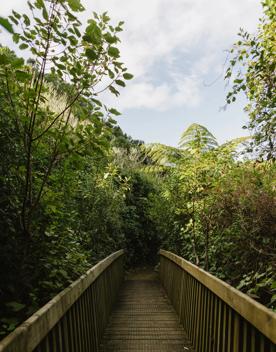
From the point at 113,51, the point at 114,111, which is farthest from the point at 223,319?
the point at 113,51

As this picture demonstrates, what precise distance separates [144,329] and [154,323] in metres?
0.31

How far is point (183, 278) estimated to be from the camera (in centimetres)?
458

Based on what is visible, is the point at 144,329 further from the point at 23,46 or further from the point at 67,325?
the point at 23,46

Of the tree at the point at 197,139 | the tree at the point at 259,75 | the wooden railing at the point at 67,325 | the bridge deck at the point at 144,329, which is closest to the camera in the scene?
the wooden railing at the point at 67,325

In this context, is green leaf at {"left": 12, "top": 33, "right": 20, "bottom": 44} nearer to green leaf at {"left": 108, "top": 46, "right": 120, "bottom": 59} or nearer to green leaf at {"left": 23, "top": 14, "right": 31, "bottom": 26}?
green leaf at {"left": 23, "top": 14, "right": 31, "bottom": 26}

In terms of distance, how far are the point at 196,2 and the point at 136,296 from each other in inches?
202

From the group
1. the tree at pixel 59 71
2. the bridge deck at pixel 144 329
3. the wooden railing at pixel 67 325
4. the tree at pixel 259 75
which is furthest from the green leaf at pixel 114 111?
the bridge deck at pixel 144 329

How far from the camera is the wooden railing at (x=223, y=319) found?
163 centimetres

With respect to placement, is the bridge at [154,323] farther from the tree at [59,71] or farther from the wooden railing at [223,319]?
the tree at [59,71]

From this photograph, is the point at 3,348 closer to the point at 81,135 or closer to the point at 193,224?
the point at 81,135

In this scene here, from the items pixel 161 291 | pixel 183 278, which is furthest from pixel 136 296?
pixel 183 278

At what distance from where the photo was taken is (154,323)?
4.46 metres

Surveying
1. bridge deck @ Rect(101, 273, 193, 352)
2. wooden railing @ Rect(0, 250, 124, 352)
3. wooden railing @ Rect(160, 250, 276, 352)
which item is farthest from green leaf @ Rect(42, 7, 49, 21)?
bridge deck @ Rect(101, 273, 193, 352)

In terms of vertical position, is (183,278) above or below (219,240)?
below
